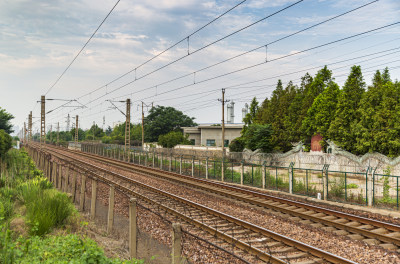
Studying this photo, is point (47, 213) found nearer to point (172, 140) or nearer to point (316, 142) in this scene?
point (316, 142)

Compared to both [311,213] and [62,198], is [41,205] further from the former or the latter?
[311,213]

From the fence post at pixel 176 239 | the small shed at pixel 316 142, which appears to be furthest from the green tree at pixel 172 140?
the fence post at pixel 176 239

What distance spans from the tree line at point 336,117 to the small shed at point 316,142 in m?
0.61

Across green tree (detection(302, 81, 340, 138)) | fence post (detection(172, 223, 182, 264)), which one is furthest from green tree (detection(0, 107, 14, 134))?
fence post (detection(172, 223, 182, 264))

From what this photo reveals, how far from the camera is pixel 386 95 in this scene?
29.0 metres

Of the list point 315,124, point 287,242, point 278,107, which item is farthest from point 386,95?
point 287,242

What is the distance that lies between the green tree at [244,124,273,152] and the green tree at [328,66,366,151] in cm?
823

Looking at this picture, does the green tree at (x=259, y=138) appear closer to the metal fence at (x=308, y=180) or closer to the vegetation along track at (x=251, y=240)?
the metal fence at (x=308, y=180)

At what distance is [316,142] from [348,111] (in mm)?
6046

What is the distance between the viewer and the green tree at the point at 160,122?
75.4 m

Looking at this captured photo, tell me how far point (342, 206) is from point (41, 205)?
1245 cm

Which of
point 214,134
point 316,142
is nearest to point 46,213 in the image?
point 316,142

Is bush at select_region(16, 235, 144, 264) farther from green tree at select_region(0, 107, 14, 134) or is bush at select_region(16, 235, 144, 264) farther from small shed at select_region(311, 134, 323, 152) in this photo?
green tree at select_region(0, 107, 14, 134)

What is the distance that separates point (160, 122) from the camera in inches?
2950
